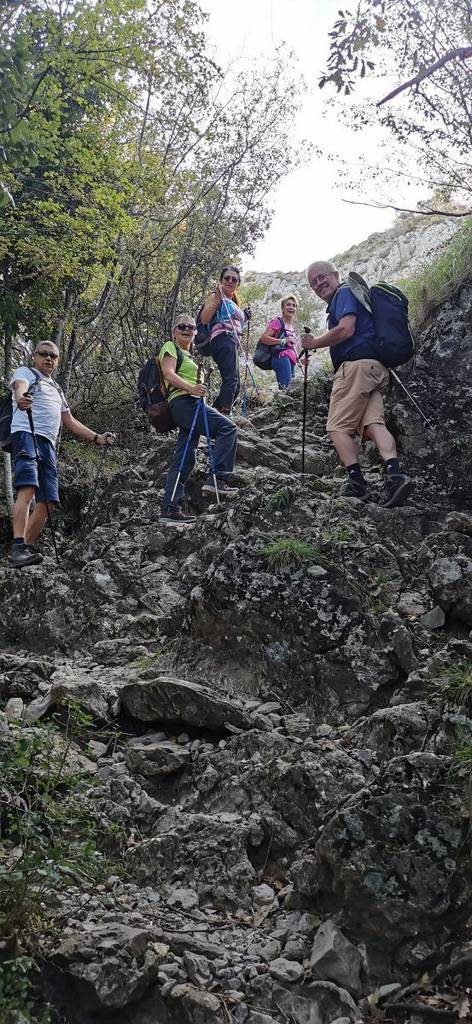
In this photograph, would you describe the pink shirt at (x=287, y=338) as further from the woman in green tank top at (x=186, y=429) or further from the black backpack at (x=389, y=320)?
the black backpack at (x=389, y=320)

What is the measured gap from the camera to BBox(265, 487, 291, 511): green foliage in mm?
6602

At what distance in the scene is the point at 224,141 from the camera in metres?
16.8

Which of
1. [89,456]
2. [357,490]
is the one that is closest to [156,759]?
[357,490]

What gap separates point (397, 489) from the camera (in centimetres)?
681

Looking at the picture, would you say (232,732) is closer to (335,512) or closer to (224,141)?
(335,512)

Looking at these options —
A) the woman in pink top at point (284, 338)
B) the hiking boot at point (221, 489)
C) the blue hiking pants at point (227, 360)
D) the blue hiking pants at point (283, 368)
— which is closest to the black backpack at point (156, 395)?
the hiking boot at point (221, 489)

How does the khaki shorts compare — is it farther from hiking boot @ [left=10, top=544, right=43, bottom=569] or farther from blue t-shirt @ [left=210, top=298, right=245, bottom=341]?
hiking boot @ [left=10, top=544, right=43, bottom=569]

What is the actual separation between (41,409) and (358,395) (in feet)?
10.9

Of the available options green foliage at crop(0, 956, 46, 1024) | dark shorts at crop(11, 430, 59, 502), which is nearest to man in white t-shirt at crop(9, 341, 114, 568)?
dark shorts at crop(11, 430, 59, 502)

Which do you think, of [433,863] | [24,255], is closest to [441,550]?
[433,863]

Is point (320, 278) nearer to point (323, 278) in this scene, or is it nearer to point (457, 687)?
point (323, 278)

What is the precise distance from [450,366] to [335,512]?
321cm

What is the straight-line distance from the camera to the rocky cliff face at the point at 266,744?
3066 millimetres

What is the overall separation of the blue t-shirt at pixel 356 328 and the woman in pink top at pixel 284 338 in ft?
15.2
